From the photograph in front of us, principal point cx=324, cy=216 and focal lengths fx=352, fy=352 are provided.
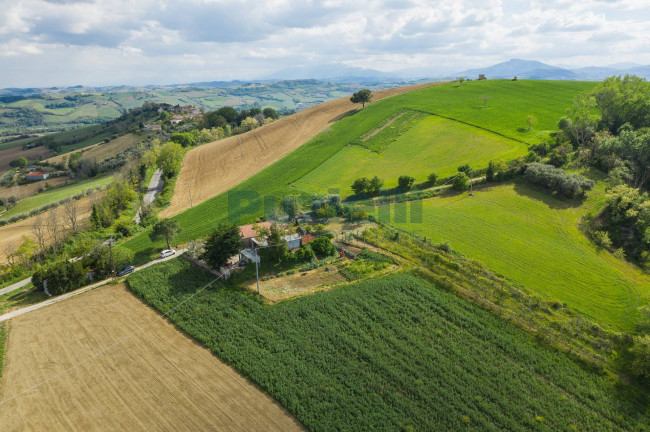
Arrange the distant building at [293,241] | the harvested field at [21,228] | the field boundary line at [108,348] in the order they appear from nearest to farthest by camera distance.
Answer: the field boundary line at [108,348]
the distant building at [293,241]
the harvested field at [21,228]

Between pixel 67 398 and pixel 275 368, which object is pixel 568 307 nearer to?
pixel 275 368

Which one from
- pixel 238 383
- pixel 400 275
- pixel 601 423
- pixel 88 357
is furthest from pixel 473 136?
pixel 88 357

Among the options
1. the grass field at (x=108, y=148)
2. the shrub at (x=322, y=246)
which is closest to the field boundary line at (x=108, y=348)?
the shrub at (x=322, y=246)

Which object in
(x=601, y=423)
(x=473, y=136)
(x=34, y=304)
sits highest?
(x=473, y=136)

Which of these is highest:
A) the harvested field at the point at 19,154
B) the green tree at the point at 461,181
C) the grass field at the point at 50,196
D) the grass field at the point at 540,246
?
the green tree at the point at 461,181

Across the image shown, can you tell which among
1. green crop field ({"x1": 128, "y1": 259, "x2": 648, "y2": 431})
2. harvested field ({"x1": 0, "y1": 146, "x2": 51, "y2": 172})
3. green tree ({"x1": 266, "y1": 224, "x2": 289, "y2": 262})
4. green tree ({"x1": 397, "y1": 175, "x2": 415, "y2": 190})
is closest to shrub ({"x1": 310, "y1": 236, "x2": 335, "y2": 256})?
green tree ({"x1": 266, "y1": 224, "x2": 289, "y2": 262})

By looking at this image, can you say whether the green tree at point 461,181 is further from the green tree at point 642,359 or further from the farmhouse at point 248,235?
the green tree at point 642,359
